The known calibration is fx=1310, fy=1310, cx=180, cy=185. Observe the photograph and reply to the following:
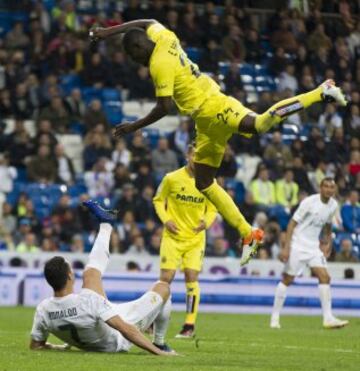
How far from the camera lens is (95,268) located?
488 inches

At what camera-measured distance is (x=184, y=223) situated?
17609 mm

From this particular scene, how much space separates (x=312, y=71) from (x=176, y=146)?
17.9 ft

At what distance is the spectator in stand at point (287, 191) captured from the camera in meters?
27.5

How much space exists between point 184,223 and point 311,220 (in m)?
2.98

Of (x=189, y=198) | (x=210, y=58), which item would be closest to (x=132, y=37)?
(x=189, y=198)

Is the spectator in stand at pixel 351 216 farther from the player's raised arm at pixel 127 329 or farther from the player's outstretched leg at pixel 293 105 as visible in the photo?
the player's raised arm at pixel 127 329

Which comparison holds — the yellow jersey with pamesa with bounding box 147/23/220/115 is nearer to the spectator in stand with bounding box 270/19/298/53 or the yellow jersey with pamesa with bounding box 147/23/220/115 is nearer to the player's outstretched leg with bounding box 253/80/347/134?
the player's outstretched leg with bounding box 253/80/347/134

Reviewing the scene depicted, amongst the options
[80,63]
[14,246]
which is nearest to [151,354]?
[14,246]

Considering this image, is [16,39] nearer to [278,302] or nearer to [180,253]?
[278,302]

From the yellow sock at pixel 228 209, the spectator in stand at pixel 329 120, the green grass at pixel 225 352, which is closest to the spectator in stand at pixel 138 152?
the spectator in stand at pixel 329 120

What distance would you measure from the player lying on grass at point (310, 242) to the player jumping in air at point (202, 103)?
5478 millimetres

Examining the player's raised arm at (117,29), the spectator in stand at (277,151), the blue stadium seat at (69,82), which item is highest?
the blue stadium seat at (69,82)

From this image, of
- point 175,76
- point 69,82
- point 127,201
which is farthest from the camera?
point 69,82

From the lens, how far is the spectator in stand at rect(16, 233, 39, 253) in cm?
2495
